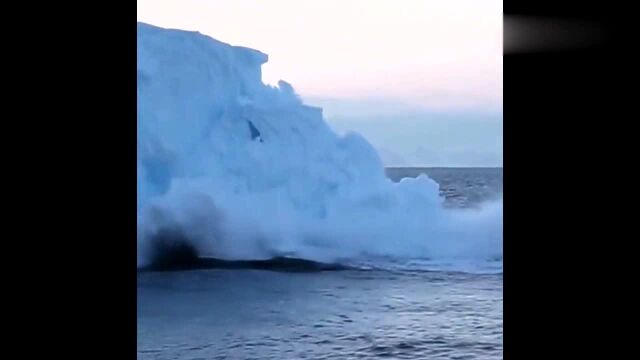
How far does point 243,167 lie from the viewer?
22.0 feet

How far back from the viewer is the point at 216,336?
5.30 m

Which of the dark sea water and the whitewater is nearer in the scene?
the dark sea water

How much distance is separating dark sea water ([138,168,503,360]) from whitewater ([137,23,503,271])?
39 centimetres

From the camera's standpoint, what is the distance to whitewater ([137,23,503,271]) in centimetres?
650

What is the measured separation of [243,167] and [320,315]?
1.44m

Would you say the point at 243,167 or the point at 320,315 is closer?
the point at 320,315

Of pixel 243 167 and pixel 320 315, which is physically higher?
pixel 243 167

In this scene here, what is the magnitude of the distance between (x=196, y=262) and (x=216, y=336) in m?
2.22

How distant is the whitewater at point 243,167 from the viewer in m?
6.50

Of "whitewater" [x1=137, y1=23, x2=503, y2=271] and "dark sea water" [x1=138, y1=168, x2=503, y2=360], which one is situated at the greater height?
A: "whitewater" [x1=137, y1=23, x2=503, y2=271]

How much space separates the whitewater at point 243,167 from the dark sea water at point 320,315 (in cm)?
39
